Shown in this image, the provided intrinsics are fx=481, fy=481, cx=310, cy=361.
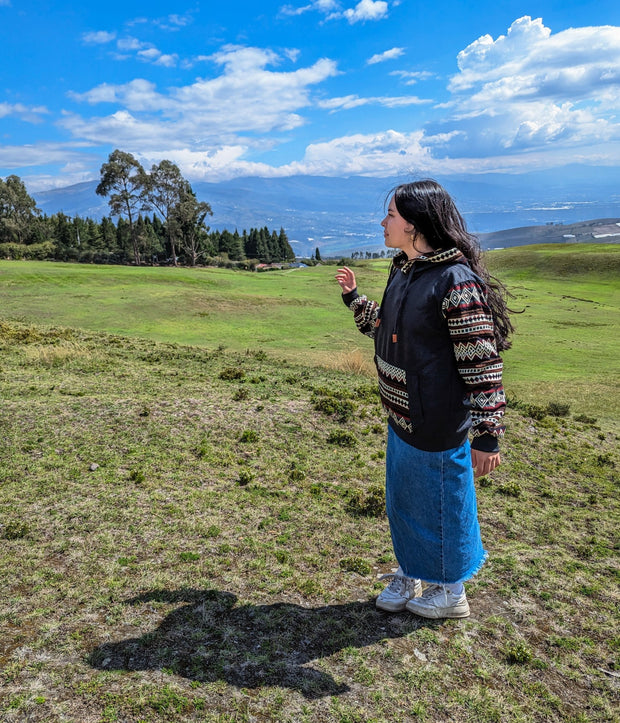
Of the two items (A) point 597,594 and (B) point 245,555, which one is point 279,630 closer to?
(B) point 245,555

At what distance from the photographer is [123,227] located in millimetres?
86188

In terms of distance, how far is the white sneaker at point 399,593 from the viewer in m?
4.29

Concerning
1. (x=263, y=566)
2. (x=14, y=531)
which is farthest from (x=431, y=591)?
(x=14, y=531)

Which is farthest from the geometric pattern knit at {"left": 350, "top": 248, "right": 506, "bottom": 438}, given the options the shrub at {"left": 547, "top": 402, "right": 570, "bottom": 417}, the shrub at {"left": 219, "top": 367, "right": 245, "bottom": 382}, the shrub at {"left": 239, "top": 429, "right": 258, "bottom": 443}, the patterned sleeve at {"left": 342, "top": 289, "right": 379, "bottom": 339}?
the shrub at {"left": 547, "top": 402, "right": 570, "bottom": 417}

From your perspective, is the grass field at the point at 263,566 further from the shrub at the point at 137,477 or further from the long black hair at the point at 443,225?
the long black hair at the point at 443,225

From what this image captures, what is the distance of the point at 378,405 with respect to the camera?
11062 millimetres

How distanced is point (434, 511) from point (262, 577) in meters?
2.16

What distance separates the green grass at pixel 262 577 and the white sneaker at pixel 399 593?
0.11 metres

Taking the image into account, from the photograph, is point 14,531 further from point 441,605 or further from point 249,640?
point 441,605

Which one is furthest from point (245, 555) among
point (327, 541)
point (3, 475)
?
point (3, 475)

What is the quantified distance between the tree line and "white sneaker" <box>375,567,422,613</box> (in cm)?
7296

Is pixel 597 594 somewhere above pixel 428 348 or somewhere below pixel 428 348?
Answer: below

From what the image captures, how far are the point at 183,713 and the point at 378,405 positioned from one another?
8330 millimetres

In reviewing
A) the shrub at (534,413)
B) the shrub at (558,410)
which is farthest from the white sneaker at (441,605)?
the shrub at (558,410)
